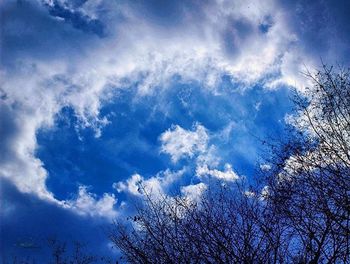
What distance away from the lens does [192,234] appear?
12578 mm

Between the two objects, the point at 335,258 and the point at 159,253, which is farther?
the point at 159,253

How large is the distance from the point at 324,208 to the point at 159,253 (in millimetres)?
6243

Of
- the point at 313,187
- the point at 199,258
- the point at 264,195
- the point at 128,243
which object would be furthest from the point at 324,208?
the point at 128,243

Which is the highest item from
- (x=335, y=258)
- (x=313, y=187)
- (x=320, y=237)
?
(x=313, y=187)

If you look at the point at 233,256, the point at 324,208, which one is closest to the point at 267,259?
the point at 233,256

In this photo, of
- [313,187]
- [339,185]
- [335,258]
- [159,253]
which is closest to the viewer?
[339,185]

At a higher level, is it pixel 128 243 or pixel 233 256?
pixel 128 243

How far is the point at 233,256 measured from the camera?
12.2 m

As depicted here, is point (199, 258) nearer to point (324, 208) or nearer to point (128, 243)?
point (128, 243)

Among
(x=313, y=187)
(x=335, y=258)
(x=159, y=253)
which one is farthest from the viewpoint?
(x=159, y=253)

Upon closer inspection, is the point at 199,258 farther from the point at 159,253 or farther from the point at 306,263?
the point at 306,263

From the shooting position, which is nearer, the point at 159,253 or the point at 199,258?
the point at 199,258

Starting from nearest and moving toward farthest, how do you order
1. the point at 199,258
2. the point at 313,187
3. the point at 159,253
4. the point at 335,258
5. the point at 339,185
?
the point at 339,185
the point at 313,187
the point at 335,258
the point at 199,258
the point at 159,253

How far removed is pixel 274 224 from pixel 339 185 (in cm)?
326
